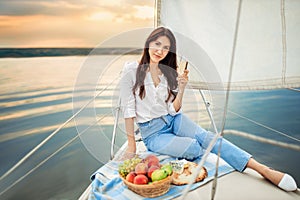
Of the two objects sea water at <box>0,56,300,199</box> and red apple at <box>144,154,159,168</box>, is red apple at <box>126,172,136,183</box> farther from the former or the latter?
sea water at <box>0,56,300,199</box>

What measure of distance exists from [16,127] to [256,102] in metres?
2.90

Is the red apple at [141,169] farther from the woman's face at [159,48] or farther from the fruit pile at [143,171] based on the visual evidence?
the woman's face at [159,48]

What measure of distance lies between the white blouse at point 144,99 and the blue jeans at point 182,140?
0.05m

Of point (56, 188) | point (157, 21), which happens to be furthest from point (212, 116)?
point (56, 188)

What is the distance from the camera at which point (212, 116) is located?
161cm

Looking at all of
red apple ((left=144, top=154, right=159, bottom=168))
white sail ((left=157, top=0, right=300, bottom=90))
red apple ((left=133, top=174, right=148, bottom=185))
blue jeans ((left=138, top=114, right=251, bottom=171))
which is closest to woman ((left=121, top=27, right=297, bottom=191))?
blue jeans ((left=138, top=114, right=251, bottom=171))

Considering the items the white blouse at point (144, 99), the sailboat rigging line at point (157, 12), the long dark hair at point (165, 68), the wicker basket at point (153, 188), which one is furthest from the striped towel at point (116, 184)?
the sailboat rigging line at point (157, 12)

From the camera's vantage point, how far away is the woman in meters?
1.45

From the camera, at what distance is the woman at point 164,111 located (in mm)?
1450

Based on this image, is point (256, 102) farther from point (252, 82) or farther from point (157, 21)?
point (157, 21)

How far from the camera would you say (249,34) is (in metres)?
2.05

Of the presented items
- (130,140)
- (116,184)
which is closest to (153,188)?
(116,184)

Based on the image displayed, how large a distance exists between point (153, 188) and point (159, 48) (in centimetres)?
61

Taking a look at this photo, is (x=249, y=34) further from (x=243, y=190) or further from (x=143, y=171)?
(x=143, y=171)
